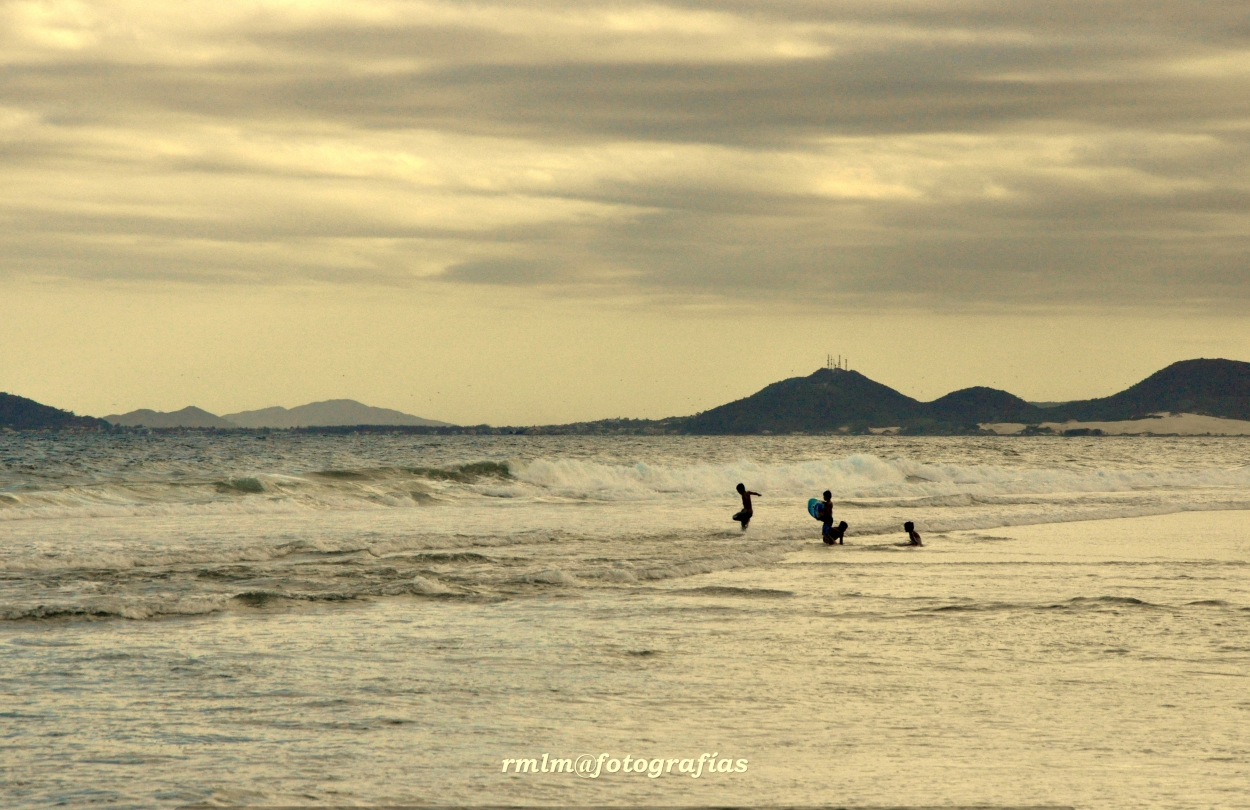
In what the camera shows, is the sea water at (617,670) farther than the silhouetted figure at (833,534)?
No

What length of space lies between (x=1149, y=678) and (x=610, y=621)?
19.5ft

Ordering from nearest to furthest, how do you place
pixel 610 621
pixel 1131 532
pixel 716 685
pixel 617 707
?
1. pixel 617 707
2. pixel 716 685
3. pixel 610 621
4. pixel 1131 532

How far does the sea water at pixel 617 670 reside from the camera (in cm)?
759

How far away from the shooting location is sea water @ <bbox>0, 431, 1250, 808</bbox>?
7.59 m

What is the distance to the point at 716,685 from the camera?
34.2 ft

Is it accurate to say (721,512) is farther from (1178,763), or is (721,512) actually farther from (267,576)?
(1178,763)

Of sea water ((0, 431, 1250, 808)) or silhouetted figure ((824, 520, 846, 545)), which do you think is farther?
silhouetted figure ((824, 520, 846, 545))

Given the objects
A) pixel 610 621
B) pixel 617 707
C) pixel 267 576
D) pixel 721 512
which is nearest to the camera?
pixel 617 707

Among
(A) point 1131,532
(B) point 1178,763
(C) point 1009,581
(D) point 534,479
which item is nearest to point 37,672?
(B) point 1178,763

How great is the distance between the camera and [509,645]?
1239 centimetres

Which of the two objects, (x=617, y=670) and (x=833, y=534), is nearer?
(x=617, y=670)

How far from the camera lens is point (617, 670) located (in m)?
11.0

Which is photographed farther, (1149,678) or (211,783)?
(1149,678)

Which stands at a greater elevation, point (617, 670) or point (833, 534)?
point (833, 534)
